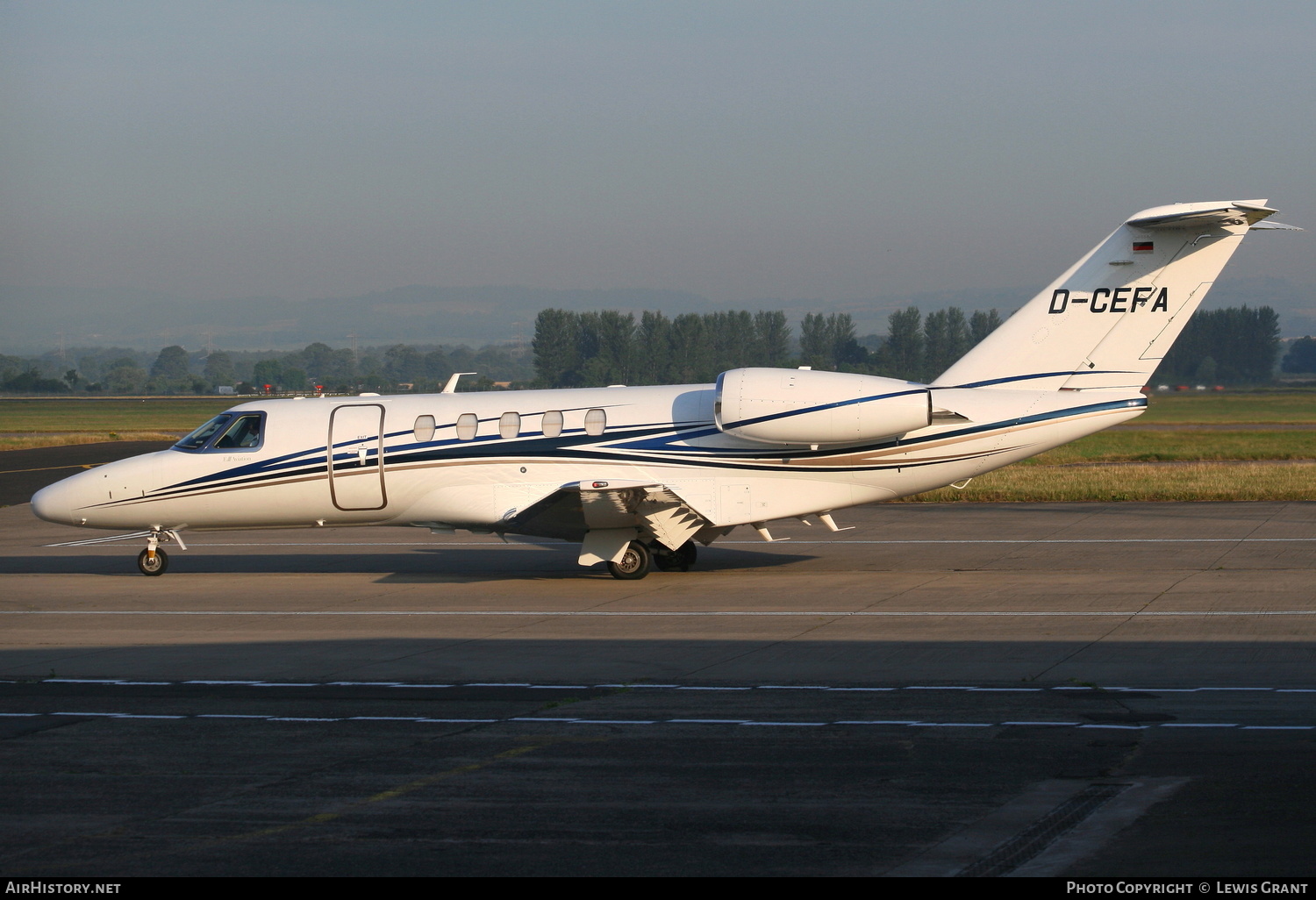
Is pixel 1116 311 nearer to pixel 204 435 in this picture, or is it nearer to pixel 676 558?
pixel 676 558


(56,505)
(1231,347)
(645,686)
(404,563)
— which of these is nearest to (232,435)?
(56,505)

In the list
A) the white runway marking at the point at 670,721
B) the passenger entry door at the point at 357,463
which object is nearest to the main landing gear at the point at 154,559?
the passenger entry door at the point at 357,463

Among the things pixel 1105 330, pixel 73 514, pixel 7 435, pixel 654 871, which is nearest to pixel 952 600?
pixel 1105 330

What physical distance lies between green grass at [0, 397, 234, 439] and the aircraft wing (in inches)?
1969

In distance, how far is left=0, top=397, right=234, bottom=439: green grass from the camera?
7825cm

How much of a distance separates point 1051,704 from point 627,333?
156 ft

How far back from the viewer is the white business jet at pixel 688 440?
18.0m

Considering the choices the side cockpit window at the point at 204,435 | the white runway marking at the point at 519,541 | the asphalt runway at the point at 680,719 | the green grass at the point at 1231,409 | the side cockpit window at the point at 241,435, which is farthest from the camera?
the green grass at the point at 1231,409

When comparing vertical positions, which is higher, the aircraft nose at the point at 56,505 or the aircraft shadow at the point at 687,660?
the aircraft nose at the point at 56,505

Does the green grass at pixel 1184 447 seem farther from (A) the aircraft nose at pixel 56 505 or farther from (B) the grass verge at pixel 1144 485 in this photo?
(A) the aircraft nose at pixel 56 505

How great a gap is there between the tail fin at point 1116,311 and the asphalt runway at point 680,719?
294 cm

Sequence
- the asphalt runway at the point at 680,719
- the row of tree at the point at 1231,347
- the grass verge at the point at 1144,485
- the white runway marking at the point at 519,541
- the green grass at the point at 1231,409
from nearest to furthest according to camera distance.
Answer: the asphalt runway at the point at 680,719
the white runway marking at the point at 519,541
the grass verge at the point at 1144,485
the green grass at the point at 1231,409
the row of tree at the point at 1231,347

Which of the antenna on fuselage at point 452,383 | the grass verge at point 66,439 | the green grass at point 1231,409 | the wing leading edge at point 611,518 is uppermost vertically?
the antenna on fuselage at point 452,383

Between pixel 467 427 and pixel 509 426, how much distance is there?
67 centimetres
